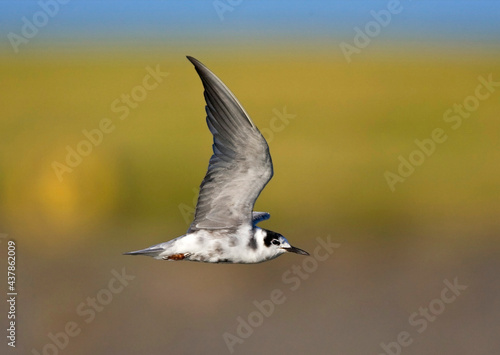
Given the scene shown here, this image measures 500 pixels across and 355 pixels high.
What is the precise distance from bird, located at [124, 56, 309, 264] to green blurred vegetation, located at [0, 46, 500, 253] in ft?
35.6

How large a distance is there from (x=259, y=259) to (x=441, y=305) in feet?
33.2

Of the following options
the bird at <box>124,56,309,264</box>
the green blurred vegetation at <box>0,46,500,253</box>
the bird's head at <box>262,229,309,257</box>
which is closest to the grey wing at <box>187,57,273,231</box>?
the bird at <box>124,56,309,264</box>

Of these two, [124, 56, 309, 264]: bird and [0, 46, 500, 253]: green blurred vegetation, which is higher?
[0, 46, 500, 253]: green blurred vegetation

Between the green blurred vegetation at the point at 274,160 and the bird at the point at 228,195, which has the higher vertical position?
the green blurred vegetation at the point at 274,160

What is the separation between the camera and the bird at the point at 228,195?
25.7 feet

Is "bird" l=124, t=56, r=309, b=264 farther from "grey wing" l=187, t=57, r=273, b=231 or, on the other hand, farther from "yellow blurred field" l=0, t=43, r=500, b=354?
"yellow blurred field" l=0, t=43, r=500, b=354

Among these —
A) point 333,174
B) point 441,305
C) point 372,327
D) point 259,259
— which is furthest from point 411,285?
point 259,259

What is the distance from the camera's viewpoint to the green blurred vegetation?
19953mm

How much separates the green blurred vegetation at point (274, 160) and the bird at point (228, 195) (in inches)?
427

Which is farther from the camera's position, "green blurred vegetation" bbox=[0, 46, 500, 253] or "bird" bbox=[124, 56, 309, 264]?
"green blurred vegetation" bbox=[0, 46, 500, 253]

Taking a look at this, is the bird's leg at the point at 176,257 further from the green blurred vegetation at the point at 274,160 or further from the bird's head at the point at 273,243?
the green blurred vegetation at the point at 274,160

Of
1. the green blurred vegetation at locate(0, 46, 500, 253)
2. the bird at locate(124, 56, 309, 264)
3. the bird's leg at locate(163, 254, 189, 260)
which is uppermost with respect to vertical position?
the green blurred vegetation at locate(0, 46, 500, 253)

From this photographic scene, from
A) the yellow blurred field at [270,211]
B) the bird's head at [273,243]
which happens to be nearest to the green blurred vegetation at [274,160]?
the yellow blurred field at [270,211]

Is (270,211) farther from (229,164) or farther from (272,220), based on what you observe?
(229,164)
